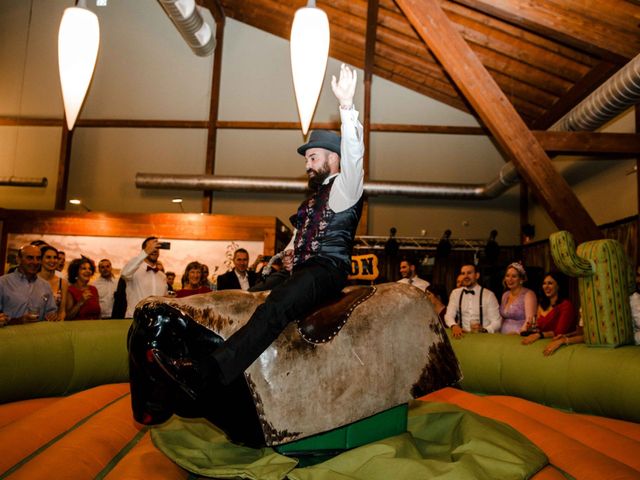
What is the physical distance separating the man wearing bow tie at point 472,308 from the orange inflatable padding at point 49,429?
10.4ft

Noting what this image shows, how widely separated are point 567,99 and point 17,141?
1039cm

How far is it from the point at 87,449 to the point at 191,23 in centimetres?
745

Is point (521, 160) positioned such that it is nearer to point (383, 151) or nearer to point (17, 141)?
point (383, 151)

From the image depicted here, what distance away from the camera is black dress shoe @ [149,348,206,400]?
2.15 meters

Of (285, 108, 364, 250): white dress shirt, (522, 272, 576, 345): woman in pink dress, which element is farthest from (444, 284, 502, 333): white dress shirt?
(285, 108, 364, 250): white dress shirt

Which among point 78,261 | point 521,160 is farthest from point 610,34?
point 78,261

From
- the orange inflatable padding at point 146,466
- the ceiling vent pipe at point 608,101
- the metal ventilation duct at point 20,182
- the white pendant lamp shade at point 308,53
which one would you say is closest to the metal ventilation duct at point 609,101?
the ceiling vent pipe at point 608,101

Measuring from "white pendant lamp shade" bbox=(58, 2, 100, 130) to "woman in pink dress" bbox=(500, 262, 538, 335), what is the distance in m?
3.69

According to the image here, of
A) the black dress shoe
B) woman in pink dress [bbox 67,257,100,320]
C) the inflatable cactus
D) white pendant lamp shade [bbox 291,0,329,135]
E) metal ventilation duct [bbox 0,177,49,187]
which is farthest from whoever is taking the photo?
metal ventilation duct [bbox 0,177,49,187]

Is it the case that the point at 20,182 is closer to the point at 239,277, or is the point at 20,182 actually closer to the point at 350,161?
the point at 239,277

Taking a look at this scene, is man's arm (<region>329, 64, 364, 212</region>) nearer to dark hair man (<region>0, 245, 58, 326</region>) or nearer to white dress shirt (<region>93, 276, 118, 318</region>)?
dark hair man (<region>0, 245, 58, 326</region>)

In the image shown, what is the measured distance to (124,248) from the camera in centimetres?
918

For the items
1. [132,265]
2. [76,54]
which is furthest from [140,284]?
[76,54]

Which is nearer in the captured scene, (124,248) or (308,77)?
(308,77)
